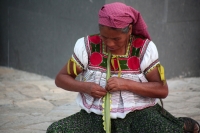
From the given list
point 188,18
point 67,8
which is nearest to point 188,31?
point 188,18

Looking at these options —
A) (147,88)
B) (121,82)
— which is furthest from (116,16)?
(147,88)

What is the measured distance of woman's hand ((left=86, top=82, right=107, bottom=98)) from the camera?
3.18 meters

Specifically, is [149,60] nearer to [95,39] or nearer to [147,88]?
[147,88]

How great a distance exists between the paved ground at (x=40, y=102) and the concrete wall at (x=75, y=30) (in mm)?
258

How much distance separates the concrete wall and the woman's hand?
2.91 metres

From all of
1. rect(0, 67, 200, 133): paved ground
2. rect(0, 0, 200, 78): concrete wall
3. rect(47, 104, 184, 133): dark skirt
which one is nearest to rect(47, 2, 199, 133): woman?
rect(47, 104, 184, 133): dark skirt

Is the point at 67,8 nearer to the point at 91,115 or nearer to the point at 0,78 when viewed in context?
the point at 0,78

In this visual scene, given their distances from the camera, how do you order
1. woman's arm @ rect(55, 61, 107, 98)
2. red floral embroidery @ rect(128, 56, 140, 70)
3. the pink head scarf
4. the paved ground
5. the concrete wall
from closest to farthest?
the pink head scarf, woman's arm @ rect(55, 61, 107, 98), red floral embroidery @ rect(128, 56, 140, 70), the paved ground, the concrete wall

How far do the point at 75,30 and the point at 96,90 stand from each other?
330 cm

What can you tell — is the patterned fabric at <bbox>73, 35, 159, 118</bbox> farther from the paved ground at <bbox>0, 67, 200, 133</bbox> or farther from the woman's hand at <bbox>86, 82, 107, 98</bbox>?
the paved ground at <bbox>0, 67, 200, 133</bbox>

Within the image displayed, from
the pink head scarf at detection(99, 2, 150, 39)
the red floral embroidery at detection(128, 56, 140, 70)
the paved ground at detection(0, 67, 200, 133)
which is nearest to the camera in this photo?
the pink head scarf at detection(99, 2, 150, 39)

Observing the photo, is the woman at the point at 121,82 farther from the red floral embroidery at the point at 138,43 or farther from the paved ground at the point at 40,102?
the paved ground at the point at 40,102

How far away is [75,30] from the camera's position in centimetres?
640

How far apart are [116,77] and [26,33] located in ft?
14.5
